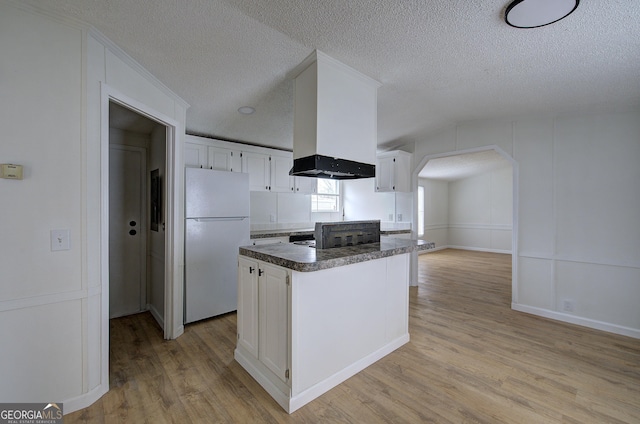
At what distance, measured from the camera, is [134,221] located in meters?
3.48

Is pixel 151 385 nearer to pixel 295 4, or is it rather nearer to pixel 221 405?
pixel 221 405

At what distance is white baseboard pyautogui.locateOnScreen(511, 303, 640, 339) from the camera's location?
2.85 meters

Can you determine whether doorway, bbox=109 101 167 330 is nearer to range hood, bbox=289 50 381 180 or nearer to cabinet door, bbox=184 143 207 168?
cabinet door, bbox=184 143 207 168

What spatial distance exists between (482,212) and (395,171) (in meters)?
5.22

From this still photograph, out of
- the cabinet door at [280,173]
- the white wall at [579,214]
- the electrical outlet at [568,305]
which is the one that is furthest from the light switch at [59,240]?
the electrical outlet at [568,305]

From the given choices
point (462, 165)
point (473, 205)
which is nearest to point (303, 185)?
point (462, 165)

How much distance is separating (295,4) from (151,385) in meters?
2.74

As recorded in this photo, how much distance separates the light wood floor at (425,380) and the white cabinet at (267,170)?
7.15 feet

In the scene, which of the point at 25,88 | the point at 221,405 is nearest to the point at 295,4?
the point at 25,88

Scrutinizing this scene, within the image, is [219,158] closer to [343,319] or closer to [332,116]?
[332,116]

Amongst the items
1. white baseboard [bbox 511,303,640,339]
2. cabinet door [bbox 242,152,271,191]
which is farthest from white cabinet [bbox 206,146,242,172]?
white baseboard [bbox 511,303,640,339]

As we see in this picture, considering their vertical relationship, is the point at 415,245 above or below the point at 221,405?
above

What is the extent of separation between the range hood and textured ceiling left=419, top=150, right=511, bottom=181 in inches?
145

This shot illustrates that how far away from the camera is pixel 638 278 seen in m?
2.82
